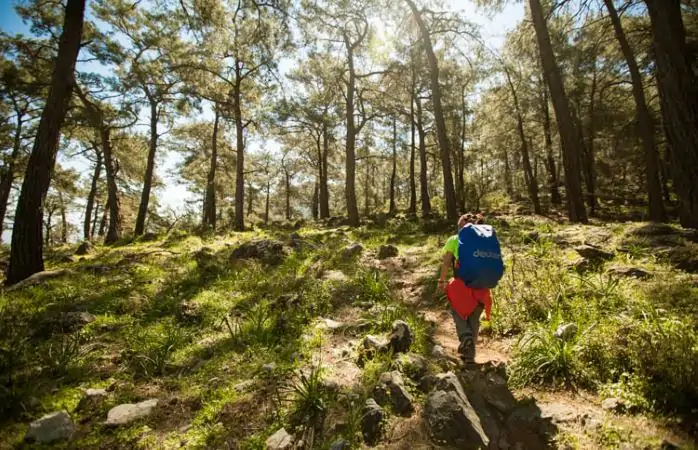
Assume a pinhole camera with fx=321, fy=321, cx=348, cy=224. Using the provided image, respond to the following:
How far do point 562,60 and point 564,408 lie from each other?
2305cm

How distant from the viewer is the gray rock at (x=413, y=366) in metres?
3.56

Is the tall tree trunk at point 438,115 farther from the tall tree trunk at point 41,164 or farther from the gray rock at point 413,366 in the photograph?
the tall tree trunk at point 41,164

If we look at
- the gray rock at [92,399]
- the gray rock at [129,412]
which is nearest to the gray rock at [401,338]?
the gray rock at [129,412]

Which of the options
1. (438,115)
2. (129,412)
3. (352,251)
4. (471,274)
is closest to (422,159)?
(438,115)

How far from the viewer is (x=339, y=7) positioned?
46.5ft

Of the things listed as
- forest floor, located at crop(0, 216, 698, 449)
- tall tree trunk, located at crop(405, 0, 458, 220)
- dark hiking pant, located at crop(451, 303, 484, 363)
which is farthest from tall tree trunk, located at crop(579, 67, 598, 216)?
dark hiking pant, located at crop(451, 303, 484, 363)

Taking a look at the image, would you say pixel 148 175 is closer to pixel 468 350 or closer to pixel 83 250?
pixel 83 250

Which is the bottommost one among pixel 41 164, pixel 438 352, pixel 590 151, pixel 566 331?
pixel 438 352

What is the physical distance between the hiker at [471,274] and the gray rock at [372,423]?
4.73 feet

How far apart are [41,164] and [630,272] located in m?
12.0

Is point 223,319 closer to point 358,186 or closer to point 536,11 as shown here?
point 536,11

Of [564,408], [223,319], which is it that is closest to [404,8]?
[223,319]

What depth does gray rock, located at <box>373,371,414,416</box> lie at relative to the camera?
309cm

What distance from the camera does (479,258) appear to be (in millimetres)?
3531
